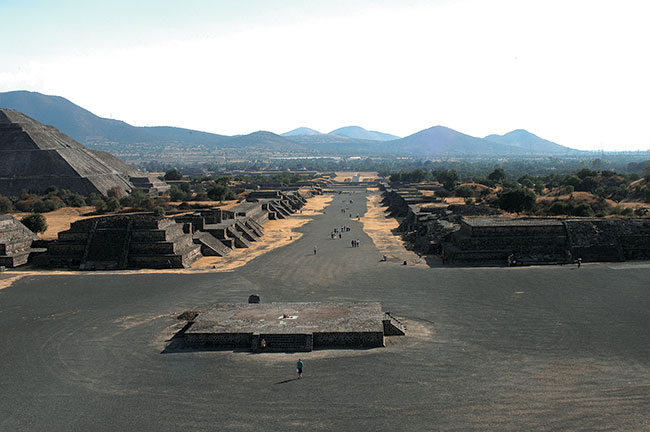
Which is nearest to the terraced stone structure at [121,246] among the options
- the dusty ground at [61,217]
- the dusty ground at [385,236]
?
the dusty ground at [61,217]

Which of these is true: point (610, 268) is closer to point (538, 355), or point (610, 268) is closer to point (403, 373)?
point (538, 355)

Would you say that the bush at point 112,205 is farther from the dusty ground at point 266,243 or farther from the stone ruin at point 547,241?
the stone ruin at point 547,241

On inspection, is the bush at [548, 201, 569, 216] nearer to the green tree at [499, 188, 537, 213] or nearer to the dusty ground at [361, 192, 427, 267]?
the green tree at [499, 188, 537, 213]

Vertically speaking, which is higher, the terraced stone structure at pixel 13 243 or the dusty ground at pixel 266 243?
the terraced stone structure at pixel 13 243

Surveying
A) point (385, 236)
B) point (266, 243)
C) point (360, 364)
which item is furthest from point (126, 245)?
point (385, 236)

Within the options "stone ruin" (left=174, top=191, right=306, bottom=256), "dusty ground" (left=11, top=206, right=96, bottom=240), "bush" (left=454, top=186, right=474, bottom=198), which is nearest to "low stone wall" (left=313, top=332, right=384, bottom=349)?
"stone ruin" (left=174, top=191, right=306, bottom=256)

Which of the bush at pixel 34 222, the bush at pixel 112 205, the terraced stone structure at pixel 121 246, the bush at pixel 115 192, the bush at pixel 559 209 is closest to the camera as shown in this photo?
the terraced stone structure at pixel 121 246

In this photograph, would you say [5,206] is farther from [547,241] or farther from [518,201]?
[547,241]
